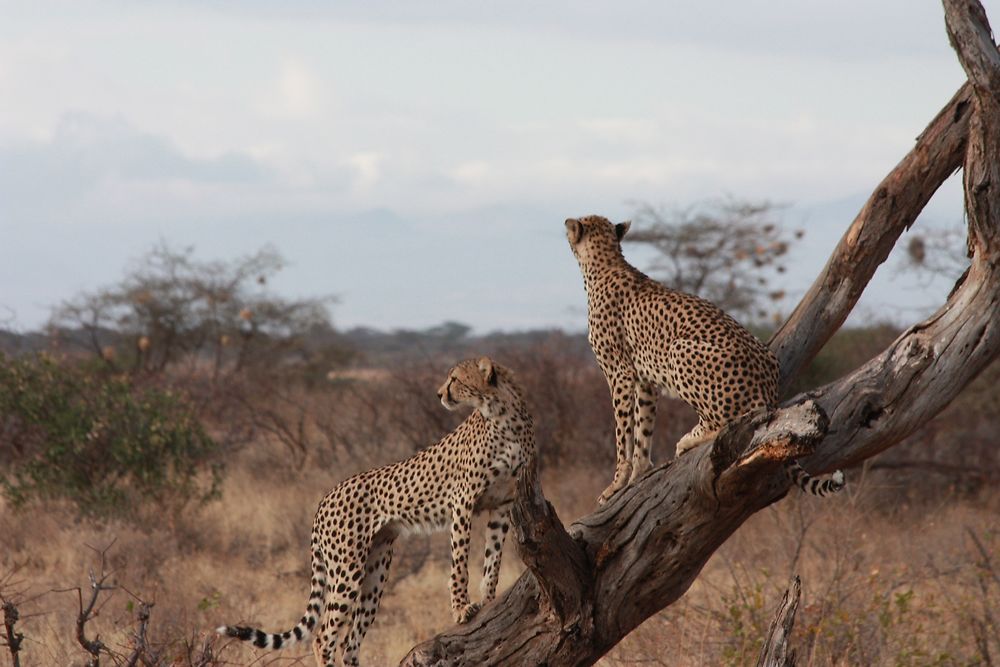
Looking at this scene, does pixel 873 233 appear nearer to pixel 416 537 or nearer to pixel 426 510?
pixel 426 510

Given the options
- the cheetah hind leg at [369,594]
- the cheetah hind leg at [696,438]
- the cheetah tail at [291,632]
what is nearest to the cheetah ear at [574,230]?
the cheetah hind leg at [696,438]

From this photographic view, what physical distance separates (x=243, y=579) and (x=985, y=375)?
890cm

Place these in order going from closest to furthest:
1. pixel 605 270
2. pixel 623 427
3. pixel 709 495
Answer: pixel 709 495 → pixel 623 427 → pixel 605 270

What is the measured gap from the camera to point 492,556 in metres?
4.54

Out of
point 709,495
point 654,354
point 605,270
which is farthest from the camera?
point 605,270

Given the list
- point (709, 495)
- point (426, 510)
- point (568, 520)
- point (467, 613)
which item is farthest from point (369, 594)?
point (568, 520)

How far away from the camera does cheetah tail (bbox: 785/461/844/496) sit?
3688 mm

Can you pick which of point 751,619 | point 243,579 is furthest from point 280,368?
point 751,619

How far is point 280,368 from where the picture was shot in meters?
20.2

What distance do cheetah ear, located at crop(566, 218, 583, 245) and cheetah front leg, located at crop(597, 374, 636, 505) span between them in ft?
2.16

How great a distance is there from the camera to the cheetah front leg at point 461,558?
4.51 meters

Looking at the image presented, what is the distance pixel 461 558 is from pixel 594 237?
139 cm

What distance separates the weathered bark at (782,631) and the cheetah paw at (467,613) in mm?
988

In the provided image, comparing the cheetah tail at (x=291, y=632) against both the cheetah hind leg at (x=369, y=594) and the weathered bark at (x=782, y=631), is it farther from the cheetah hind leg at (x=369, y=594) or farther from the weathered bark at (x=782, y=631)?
the weathered bark at (x=782, y=631)
